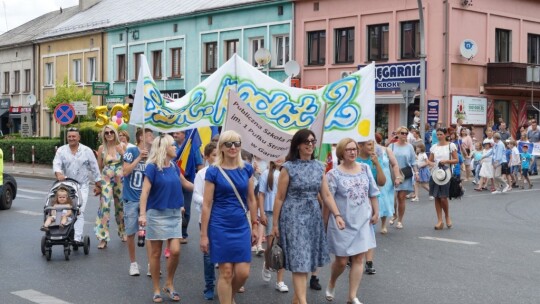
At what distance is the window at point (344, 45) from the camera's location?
114 ft

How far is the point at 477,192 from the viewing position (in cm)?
2345

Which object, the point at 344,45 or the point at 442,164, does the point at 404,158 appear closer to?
the point at 442,164

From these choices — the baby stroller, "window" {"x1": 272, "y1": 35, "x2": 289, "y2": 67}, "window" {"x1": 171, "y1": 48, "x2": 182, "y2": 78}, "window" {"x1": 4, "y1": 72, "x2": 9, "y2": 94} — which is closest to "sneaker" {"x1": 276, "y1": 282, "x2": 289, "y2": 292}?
the baby stroller

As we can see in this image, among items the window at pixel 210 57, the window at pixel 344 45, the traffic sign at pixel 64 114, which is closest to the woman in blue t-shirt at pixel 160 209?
the traffic sign at pixel 64 114

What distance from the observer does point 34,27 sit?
58.8 meters

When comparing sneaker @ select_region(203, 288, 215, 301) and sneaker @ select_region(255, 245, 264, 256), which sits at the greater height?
sneaker @ select_region(255, 245, 264, 256)

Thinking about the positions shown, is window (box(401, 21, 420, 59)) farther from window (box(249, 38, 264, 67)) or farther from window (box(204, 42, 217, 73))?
window (box(204, 42, 217, 73))

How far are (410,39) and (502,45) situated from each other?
14.2 feet

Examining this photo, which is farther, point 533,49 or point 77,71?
point 77,71

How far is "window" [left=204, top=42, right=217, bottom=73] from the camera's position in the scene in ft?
134

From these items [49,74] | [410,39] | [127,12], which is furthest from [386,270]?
[49,74]

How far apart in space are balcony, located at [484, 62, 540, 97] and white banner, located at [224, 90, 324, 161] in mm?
25401

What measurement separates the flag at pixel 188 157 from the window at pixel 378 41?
72.6 feet

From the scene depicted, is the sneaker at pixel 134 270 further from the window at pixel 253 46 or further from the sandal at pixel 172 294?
the window at pixel 253 46
